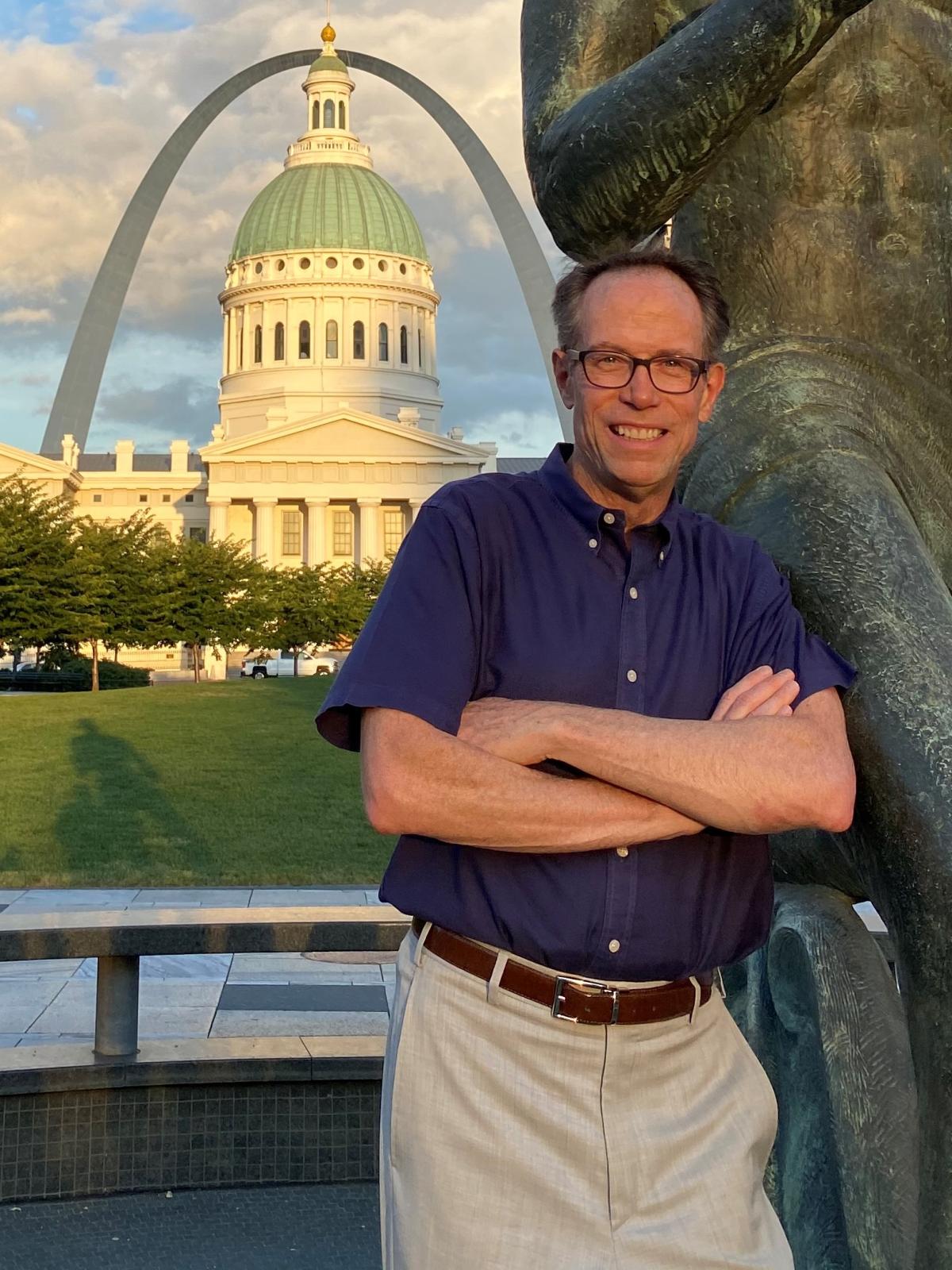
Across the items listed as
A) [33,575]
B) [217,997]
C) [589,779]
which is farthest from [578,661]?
[33,575]

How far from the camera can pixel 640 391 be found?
6.25 feet

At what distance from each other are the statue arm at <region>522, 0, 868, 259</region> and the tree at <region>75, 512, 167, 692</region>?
3759 cm

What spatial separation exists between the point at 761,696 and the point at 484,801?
348 mm

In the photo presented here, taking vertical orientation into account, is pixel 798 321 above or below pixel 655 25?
below

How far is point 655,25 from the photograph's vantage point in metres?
2.46

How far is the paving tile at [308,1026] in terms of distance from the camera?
16.3ft

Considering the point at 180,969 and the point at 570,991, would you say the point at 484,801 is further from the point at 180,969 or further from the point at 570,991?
the point at 180,969

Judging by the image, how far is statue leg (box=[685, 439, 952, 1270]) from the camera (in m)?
1.92

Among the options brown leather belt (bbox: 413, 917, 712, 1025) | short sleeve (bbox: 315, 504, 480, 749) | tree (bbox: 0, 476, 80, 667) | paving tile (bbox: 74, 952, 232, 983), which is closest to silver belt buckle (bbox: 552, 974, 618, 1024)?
brown leather belt (bbox: 413, 917, 712, 1025)

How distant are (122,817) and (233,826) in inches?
44.2

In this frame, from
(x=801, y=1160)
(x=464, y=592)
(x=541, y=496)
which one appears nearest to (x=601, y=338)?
(x=541, y=496)

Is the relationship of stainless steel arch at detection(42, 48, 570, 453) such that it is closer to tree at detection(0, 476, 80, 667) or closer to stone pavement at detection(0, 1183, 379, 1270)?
tree at detection(0, 476, 80, 667)

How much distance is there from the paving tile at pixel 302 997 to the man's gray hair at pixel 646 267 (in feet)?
15.0

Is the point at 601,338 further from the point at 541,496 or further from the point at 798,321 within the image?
the point at 798,321
